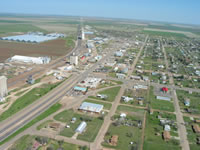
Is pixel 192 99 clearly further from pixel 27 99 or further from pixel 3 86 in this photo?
pixel 3 86

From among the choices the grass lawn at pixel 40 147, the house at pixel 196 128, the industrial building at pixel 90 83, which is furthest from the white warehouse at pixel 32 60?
the house at pixel 196 128

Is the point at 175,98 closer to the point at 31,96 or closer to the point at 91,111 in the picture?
the point at 91,111

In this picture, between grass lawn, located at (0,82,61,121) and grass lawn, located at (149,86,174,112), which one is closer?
grass lawn, located at (0,82,61,121)

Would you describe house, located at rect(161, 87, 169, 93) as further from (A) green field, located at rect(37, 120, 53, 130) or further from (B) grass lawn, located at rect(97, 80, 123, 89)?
(A) green field, located at rect(37, 120, 53, 130)

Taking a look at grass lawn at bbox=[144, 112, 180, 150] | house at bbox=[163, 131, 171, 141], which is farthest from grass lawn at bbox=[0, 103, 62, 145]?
house at bbox=[163, 131, 171, 141]

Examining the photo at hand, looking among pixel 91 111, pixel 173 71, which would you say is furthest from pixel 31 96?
pixel 173 71

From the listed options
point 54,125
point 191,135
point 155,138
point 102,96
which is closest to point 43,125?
point 54,125

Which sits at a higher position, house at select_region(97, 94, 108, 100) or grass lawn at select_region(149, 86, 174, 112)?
house at select_region(97, 94, 108, 100)
